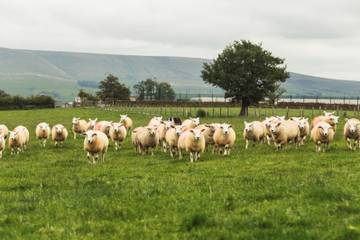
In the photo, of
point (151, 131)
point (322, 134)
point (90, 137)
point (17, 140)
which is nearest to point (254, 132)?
point (322, 134)

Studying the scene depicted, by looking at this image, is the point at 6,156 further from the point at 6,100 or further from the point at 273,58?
the point at 6,100

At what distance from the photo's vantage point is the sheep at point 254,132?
91.6ft

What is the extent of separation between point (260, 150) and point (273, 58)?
49.2m

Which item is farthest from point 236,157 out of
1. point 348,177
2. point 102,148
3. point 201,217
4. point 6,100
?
point 6,100

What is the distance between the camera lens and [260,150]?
84.8ft

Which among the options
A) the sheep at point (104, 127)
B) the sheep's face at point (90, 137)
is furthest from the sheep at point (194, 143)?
the sheep at point (104, 127)

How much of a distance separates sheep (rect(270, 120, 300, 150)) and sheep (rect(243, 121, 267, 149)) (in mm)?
1473

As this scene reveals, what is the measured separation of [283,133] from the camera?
26328 mm

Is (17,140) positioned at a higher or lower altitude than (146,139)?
lower

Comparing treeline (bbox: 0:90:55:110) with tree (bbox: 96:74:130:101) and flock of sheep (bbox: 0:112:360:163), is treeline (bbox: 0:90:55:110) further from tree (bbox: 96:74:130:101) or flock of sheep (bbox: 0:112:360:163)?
flock of sheep (bbox: 0:112:360:163)

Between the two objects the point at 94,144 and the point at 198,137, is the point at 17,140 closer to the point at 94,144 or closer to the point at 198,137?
the point at 94,144

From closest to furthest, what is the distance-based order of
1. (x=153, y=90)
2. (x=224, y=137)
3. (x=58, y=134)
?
(x=224, y=137) → (x=58, y=134) → (x=153, y=90)

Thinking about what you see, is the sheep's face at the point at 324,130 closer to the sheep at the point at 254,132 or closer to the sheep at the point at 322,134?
the sheep at the point at 322,134

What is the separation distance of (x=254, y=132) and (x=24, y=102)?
84.9 m
